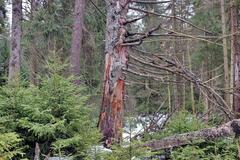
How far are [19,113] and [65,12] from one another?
10513 mm

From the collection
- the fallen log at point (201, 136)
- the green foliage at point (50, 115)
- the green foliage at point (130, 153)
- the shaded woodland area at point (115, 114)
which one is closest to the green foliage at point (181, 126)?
the shaded woodland area at point (115, 114)

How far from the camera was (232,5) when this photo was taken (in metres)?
13.5

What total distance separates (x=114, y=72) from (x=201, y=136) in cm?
176

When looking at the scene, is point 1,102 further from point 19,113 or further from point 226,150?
point 226,150

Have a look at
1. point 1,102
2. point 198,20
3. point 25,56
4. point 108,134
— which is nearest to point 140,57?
point 108,134

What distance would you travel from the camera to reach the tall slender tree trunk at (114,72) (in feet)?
19.0

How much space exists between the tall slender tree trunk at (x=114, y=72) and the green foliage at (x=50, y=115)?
81 centimetres

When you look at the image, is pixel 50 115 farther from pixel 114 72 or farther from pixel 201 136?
pixel 201 136

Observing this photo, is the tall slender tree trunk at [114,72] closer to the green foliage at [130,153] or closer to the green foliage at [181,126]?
the green foliage at [181,126]

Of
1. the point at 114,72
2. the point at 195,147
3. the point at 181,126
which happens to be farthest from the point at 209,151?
the point at 114,72

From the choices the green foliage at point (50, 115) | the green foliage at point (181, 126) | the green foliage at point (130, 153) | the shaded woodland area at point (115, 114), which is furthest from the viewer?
the green foliage at point (181, 126)

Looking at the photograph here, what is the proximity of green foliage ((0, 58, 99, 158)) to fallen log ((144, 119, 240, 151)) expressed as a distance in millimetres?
1167

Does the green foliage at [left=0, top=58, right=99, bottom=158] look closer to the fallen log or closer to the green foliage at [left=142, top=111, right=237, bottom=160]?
the fallen log

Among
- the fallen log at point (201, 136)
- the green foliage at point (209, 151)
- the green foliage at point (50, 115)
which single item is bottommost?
the green foliage at point (209, 151)
